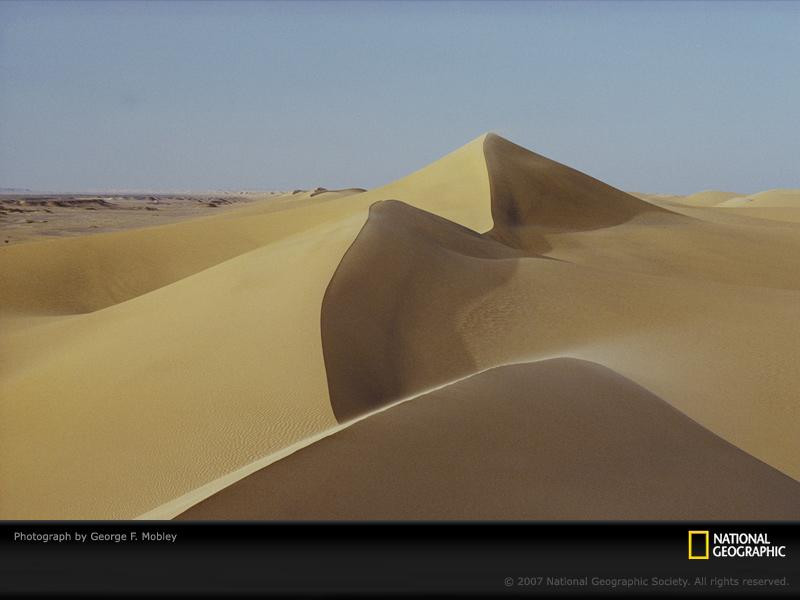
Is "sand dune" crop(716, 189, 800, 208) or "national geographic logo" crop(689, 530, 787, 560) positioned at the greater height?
"sand dune" crop(716, 189, 800, 208)

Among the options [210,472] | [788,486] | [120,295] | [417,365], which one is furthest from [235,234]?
[788,486]

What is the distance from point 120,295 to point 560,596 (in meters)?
21.2

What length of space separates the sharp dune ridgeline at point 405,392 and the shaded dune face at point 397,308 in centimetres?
5

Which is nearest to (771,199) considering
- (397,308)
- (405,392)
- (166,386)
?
(397,308)

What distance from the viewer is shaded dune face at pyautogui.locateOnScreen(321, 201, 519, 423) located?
28.9 feet

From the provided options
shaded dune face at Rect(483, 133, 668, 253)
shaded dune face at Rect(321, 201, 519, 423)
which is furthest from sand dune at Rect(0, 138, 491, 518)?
shaded dune face at Rect(483, 133, 668, 253)

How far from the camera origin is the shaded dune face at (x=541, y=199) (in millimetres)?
24219

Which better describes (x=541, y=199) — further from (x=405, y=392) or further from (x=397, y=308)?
(x=405, y=392)

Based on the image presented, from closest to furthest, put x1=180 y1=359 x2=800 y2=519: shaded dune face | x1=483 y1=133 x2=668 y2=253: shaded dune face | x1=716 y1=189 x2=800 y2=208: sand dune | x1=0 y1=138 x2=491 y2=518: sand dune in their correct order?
x1=180 y1=359 x2=800 y2=519: shaded dune face, x1=0 y1=138 x2=491 y2=518: sand dune, x1=483 y1=133 x2=668 y2=253: shaded dune face, x1=716 y1=189 x2=800 y2=208: sand dune

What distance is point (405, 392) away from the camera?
9016 millimetres

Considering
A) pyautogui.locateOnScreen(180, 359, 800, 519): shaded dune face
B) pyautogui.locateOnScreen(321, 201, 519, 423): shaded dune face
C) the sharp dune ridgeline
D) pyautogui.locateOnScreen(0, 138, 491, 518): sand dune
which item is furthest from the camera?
pyautogui.locateOnScreen(321, 201, 519, 423): shaded dune face

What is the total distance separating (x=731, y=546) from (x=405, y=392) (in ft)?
22.0

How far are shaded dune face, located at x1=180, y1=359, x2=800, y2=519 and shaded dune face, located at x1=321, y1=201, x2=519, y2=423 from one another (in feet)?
5.95

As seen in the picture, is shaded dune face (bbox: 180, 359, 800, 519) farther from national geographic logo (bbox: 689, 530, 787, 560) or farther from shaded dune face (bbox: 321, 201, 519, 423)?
national geographic logo (bbox: 689, 530, 787, 560)
